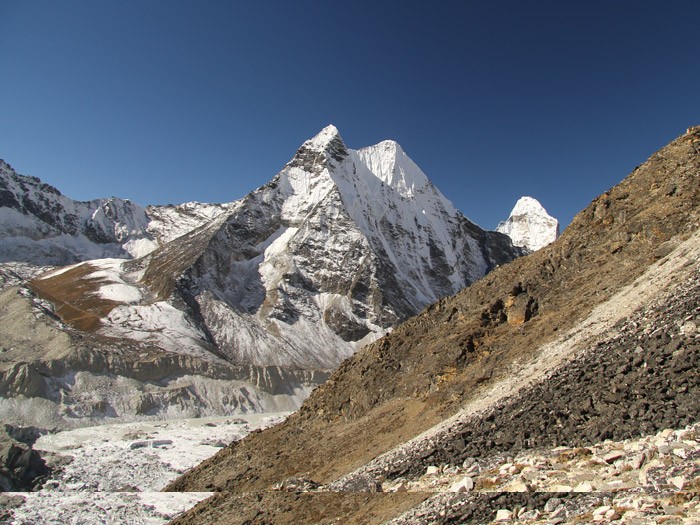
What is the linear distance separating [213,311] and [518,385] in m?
122

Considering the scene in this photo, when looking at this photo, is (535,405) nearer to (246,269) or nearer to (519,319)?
(519,319)

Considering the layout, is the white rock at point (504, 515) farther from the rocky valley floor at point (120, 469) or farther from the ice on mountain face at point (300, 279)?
the ice on mountain face at point (300, 279)

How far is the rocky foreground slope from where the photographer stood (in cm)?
1339

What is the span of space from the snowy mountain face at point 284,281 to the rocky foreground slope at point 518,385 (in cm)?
9126

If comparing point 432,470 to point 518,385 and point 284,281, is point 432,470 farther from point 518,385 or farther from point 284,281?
point 284,281

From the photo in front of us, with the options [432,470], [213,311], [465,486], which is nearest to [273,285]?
[213,311]

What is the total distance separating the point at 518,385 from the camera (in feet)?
62.4

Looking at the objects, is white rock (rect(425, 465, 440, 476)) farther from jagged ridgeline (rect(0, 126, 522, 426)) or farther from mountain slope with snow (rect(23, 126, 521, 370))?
mountain slope with snow (rect(23, 126, 521, 370))

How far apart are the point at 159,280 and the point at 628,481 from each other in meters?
140

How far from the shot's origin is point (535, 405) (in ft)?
54.6

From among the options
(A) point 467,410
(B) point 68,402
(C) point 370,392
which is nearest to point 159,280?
(B) point 68,402

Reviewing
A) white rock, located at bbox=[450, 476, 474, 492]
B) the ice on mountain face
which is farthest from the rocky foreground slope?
the ice on mountain face

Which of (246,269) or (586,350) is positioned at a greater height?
(246,269)

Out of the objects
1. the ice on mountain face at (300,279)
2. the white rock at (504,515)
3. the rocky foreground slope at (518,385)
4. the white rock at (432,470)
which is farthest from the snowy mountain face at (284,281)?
the white rock at (504,515)
